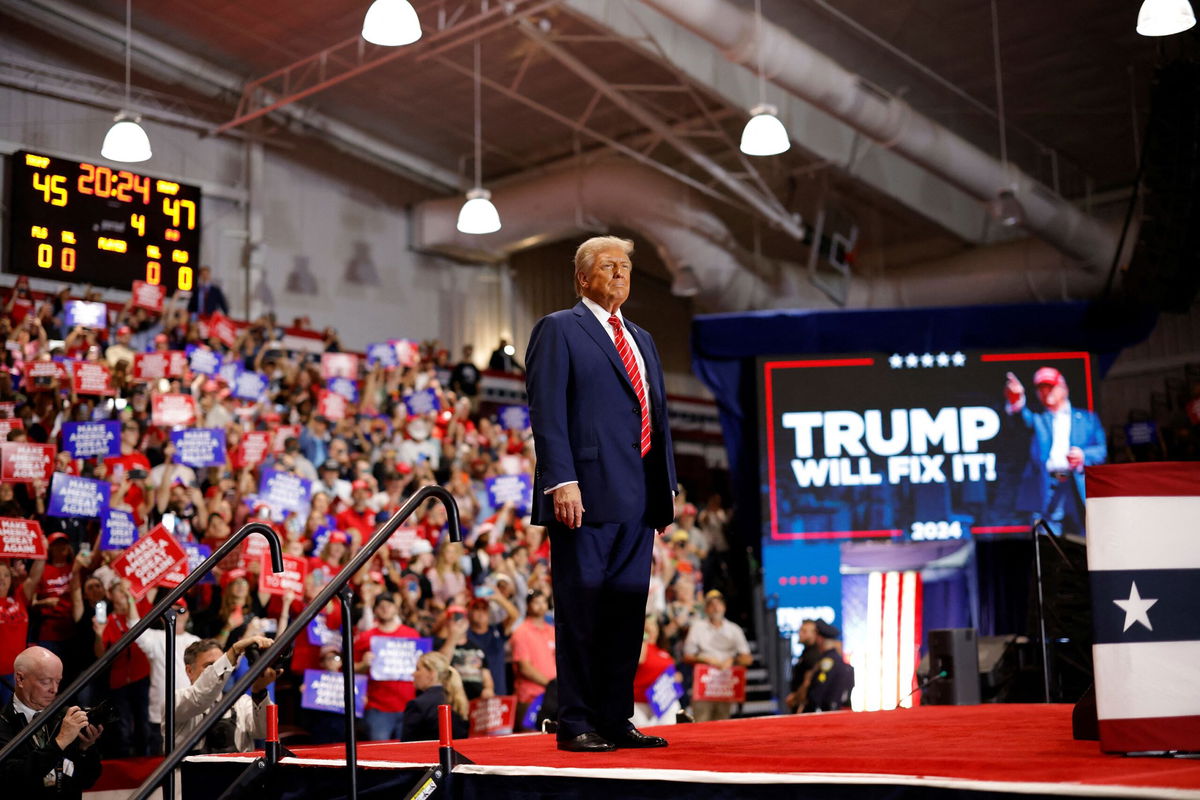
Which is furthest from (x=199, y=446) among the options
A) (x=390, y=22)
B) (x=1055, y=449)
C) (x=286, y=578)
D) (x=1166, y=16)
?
(x=1166, y=16)

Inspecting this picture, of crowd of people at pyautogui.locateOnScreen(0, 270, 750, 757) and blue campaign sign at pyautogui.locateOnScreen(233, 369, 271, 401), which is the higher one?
blue campaign sign at pyautogui.locateOnScreen(233, 369, 271, 401)

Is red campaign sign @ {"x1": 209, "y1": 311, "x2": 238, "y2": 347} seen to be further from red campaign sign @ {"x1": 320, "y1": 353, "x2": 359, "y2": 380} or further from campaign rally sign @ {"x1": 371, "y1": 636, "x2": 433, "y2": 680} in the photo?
campaign rally sign @ {"x1": 371, "y1": 636, "x2": 433, "y2": 680}

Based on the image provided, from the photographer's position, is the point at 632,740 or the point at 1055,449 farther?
the point at 1055,449

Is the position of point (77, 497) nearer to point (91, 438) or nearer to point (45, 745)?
point (91, 438)

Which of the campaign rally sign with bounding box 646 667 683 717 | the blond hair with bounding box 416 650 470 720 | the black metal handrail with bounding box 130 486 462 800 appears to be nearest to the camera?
the black metal handrail with bounding box 130 486 462 800

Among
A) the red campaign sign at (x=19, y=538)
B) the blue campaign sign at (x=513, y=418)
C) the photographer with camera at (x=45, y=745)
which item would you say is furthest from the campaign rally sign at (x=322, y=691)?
the blue campaign sign at (x=513, y=418)

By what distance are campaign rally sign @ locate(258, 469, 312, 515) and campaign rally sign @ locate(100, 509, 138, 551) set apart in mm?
1400

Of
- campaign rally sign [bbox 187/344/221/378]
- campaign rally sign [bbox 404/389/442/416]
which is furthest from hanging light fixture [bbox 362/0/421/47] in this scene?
campaign rally sign [bbox 404/389/442/416]

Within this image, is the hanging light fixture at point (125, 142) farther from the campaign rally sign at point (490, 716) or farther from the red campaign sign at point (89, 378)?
the campaign rally sign at point (490, 716)

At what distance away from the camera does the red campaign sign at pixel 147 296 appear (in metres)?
12.9

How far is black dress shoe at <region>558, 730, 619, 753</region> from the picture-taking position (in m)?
3.95

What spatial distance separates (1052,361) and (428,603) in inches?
258

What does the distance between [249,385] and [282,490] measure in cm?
246

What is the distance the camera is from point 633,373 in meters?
4.22
